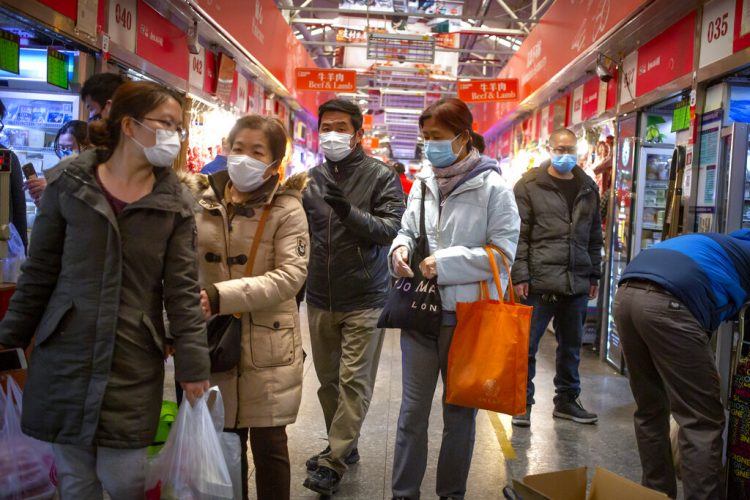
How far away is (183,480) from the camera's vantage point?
2.00 m

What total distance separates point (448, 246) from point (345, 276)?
673mm

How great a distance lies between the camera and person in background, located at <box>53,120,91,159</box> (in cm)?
378

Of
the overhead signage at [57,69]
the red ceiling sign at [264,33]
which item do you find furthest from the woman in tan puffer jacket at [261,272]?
the red ceiling sign at [264,33]

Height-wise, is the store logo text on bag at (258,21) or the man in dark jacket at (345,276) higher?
the store logo text on bag at (258,21)

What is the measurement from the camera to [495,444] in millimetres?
4133

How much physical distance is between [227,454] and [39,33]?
11.3 ft

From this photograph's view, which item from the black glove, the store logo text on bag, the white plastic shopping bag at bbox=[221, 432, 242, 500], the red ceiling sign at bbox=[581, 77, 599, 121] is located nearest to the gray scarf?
the black glove

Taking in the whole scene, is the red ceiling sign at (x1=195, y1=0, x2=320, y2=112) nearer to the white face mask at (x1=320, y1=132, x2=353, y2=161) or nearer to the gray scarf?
the white face mask at (x1=320, y1=132, x2=353, y2=161)

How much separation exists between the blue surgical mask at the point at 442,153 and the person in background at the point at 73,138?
74.6 inches

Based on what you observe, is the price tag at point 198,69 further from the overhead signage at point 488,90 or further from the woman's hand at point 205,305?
the woman's hand at point 205,305

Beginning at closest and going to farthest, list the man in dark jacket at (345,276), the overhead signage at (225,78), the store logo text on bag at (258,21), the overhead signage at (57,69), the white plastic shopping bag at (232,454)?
1. the white plastic shopping bag at (232,454)
2. the man in dark jacket at (345,276)
3. the overhead signage at (57,69)
4. the overhead signage at (225,78)
5. the store logo text on bag at (258,21)

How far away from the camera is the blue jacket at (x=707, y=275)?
9.13 feet

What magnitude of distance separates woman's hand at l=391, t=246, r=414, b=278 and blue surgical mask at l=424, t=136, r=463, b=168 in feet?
1.32

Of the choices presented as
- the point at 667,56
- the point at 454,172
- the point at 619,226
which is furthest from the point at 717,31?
the point at 454,172
